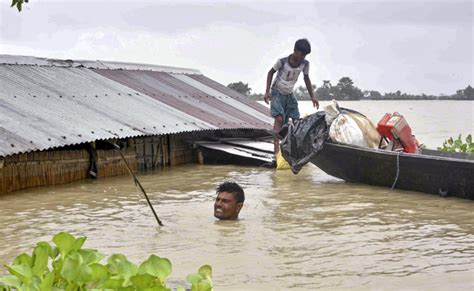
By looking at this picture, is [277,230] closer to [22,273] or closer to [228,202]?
[228,202]

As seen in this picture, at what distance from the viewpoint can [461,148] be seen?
37.6ft

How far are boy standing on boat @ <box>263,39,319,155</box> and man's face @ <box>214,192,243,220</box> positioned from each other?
13.6 feet

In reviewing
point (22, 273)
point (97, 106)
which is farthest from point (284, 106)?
point (22, 273)

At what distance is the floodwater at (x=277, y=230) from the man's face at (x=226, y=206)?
0.10 metres

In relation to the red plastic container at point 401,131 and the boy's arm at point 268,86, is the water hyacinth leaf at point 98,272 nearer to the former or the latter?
the red plastic container at point 401,131

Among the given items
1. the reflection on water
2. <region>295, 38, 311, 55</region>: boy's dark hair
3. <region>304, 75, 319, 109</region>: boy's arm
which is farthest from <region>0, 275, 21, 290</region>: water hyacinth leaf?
<region>304, 75, 319, 109</region>: boy's arm

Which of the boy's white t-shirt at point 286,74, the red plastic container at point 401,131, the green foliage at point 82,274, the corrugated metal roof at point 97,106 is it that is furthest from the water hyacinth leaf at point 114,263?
the boy's white t-shirt at point 286,74

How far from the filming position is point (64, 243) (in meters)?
2.29

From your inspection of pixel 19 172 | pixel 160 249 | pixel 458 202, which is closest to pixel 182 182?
pixel 19 172

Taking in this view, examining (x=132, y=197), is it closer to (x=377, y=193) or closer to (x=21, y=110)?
(x=21, y=110)

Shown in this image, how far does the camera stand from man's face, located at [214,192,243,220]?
7.06 m

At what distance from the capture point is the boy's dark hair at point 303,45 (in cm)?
1064

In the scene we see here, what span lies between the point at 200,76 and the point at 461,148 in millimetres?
7895

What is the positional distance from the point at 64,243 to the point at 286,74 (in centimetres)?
895
